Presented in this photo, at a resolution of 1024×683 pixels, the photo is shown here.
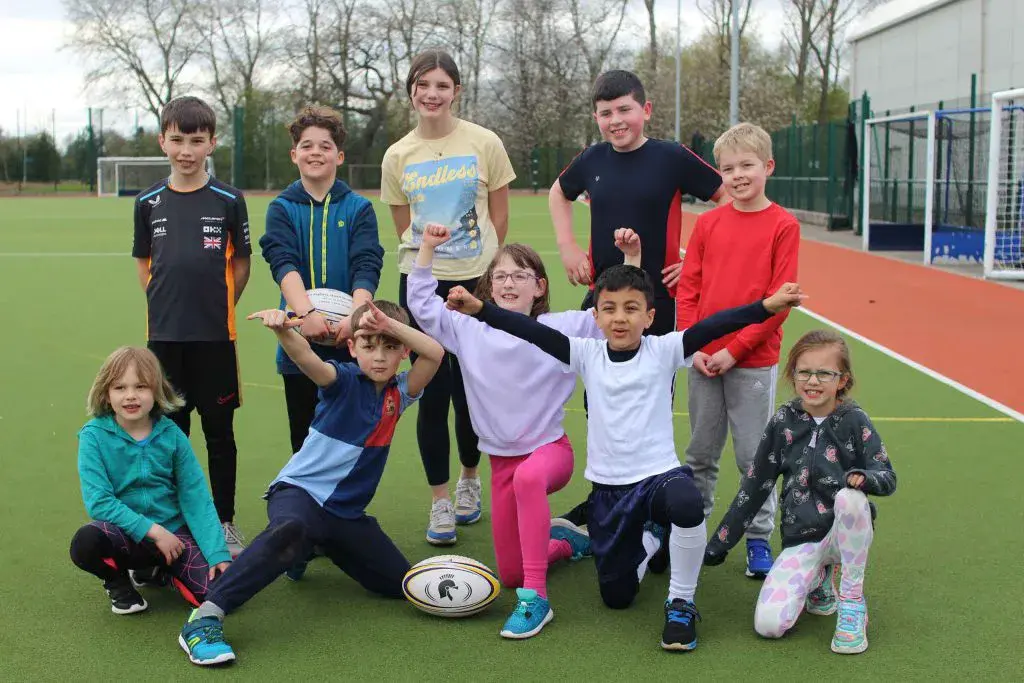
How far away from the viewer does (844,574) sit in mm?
3857

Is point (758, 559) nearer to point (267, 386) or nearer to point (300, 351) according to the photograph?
point (300, 351)

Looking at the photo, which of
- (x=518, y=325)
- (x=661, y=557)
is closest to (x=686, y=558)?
(x=661, y=557)

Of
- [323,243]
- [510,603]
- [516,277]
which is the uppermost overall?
[323,243]

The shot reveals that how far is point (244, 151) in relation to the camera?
49000 mm

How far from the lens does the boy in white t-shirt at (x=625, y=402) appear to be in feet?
13.2

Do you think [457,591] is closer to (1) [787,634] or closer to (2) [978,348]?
(1) [787,634]

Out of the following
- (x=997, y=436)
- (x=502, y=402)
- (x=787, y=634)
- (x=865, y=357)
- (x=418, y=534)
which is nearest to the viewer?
(x=787, y=634)

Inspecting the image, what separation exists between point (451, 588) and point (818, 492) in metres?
1.29

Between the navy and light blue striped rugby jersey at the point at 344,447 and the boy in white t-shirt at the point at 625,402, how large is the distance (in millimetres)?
532

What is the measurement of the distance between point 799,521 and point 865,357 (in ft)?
18.3

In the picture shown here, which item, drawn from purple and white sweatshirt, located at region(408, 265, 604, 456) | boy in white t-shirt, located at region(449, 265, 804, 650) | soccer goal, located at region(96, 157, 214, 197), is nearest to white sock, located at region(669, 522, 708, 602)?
boy in white t-shirt, located at region(449, 265, 804, 650)

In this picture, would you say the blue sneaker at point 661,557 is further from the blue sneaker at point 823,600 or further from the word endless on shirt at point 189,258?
the word endless on shirt at point 189,258

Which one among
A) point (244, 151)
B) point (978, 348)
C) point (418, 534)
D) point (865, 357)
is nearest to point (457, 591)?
point (418, 534)

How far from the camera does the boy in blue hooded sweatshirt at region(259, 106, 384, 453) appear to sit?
15.2 ft
